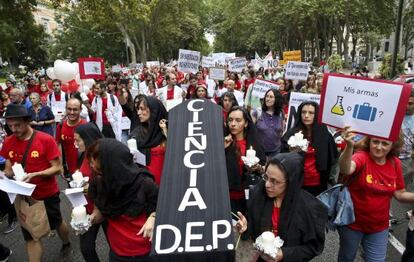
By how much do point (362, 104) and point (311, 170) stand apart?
144cm

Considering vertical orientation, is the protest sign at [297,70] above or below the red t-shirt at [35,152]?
above

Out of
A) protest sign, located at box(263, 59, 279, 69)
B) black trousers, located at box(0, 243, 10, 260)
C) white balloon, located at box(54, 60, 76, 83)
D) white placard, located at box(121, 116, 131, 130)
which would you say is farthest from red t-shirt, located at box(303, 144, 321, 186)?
protest sign, located at box(263, 59, 279, 69)

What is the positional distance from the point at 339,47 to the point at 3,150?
123 ft

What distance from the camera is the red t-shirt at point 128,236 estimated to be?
8.64ft

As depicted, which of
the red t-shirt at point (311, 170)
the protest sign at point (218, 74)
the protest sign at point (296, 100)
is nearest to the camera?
the red t-shirt at point (311, 170)

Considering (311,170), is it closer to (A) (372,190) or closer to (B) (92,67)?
(A) (372,190)

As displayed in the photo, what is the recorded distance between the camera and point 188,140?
2.03 metres

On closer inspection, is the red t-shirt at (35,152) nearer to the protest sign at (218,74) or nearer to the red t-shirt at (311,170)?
the red t-shirt at (311,170)

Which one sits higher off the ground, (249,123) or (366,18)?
(366,18)

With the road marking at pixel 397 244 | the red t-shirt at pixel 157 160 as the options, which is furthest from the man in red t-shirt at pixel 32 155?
the road marking at pixel 397 244

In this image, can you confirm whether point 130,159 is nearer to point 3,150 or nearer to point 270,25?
A: point 3,150

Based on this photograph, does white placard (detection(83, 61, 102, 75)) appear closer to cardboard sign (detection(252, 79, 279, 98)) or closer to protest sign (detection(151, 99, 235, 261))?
cardboard sign (detection(252, 79, 279, 98))

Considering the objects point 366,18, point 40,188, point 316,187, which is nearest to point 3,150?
point 40,188

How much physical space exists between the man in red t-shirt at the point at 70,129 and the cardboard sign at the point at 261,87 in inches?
163
